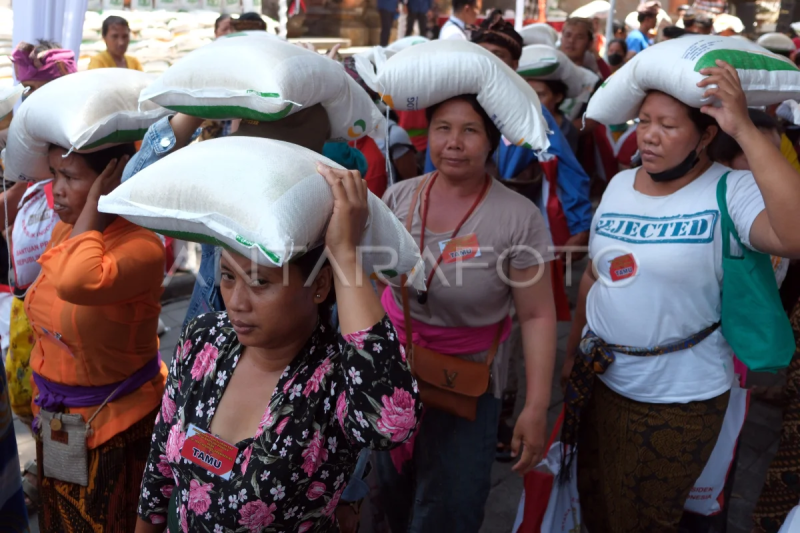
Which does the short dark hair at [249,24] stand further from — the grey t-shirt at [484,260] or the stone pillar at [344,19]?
the stone pillar at [344,19]

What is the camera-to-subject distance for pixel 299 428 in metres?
1.37

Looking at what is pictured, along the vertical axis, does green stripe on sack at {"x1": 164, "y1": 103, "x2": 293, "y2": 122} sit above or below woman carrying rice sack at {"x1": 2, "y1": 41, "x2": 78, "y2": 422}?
above

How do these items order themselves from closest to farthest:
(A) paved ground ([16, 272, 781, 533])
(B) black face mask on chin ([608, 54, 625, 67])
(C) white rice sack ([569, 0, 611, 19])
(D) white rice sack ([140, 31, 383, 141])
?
(D) white rice sack ([140, 31, 383, 141]) → (A) paved ground ([16, 272, 781, 533]) → (B) black face mask on chin ([608, 54, 625, 67]) → (C) white rice sack ([569, 0, 611, 19])

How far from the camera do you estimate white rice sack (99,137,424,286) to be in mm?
1219

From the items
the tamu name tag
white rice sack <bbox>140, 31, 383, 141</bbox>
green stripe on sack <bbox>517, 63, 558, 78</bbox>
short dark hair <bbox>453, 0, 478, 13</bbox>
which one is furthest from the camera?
short dark hair <bbox>453, 0, 478, 13</bbox>

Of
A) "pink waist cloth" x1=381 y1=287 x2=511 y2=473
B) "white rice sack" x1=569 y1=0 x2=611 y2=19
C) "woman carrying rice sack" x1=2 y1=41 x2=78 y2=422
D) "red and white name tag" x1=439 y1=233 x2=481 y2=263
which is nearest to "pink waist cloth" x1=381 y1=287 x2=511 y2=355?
"pink waist cloth" x1=381 y1=287 x2=511 y2=473

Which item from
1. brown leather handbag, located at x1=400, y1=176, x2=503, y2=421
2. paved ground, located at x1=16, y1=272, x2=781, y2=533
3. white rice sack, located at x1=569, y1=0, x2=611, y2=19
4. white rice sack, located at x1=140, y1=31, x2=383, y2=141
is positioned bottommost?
paved ground, located at x1=16, y1=272, x2=781, y2=533

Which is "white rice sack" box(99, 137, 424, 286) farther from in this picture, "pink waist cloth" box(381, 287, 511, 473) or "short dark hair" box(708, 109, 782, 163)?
"short dark hair" box(708, 109, 782, 163)

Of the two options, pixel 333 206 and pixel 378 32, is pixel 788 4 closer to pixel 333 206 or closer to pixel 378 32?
pixel 378 32

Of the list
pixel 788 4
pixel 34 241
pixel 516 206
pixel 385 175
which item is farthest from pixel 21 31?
pixel 788 4

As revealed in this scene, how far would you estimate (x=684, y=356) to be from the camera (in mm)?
2064

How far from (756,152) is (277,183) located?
1.28 meters

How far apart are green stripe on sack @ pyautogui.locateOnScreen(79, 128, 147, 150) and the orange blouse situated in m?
0.24

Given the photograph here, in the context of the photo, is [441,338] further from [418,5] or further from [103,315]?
[418,5]
